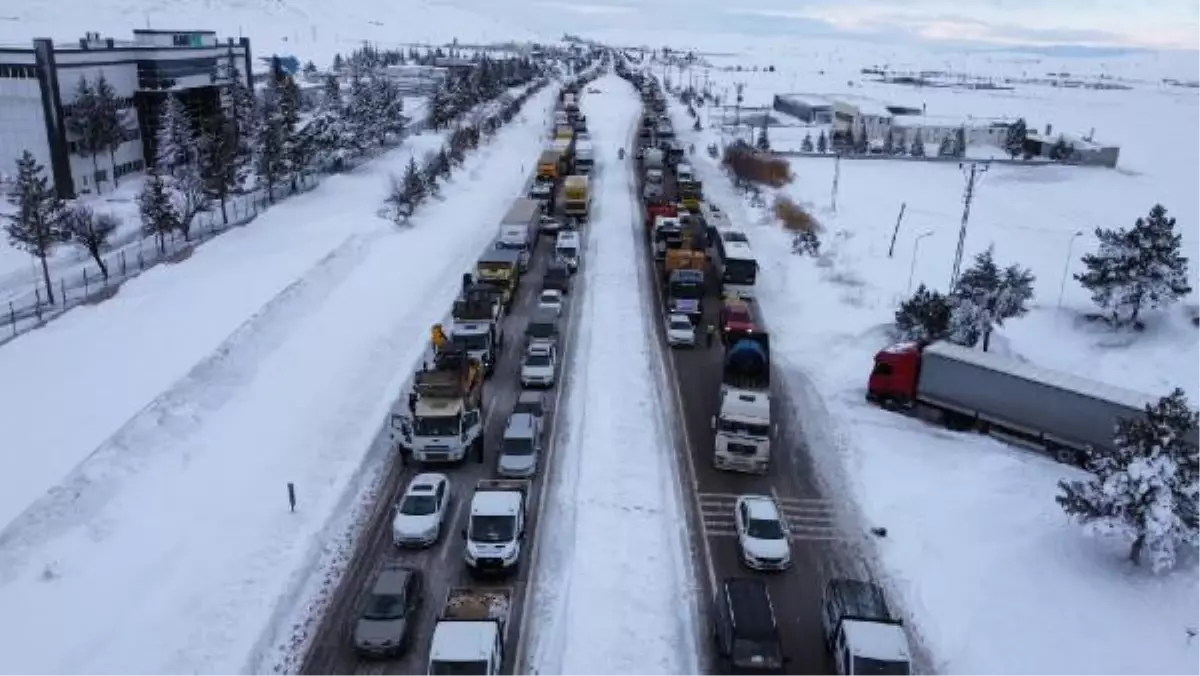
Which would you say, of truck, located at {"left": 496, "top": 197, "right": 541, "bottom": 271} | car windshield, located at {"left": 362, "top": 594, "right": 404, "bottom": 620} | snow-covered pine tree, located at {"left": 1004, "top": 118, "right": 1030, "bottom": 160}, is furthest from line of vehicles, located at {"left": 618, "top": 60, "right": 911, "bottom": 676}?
snow-covered pine tree, located at {"left": 1004, "top": 118, "right": 1030, "bottom": 160}

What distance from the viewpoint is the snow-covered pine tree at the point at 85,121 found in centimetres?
5747

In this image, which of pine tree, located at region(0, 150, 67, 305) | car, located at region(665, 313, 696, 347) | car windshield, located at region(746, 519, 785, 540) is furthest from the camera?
pine tree, located at region(0, 150, 67, 305)

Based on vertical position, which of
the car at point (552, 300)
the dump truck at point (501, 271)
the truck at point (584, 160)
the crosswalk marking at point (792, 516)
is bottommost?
the crosswalk marking at point (792, 516)

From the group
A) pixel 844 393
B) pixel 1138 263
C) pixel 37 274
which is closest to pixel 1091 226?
pixel 1138 263

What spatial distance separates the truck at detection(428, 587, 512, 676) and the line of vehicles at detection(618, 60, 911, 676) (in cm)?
431

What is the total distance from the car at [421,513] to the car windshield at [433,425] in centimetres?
186

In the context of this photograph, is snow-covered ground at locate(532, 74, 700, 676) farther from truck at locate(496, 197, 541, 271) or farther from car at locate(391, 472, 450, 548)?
truck at locate(496, 197, 541, 271)

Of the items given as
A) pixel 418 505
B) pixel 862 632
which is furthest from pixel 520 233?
Answer: pixel 862 632

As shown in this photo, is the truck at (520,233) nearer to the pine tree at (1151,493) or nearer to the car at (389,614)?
the car at (389,614)

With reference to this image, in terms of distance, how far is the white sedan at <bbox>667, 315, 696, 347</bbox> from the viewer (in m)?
34.0

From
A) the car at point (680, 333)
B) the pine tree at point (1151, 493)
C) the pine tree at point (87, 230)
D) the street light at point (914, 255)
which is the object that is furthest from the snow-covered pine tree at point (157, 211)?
the pine tree at point (1151, 493)

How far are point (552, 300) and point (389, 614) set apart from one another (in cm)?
2133

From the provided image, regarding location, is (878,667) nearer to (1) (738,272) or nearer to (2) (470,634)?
(2) (470,634)

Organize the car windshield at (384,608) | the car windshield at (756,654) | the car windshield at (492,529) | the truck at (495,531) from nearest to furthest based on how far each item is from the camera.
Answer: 1. the car windshield at (756,654)
2. the car windshield at (384,608)
3. the truck at (495,531)
4. the car windshield at (492,529)
